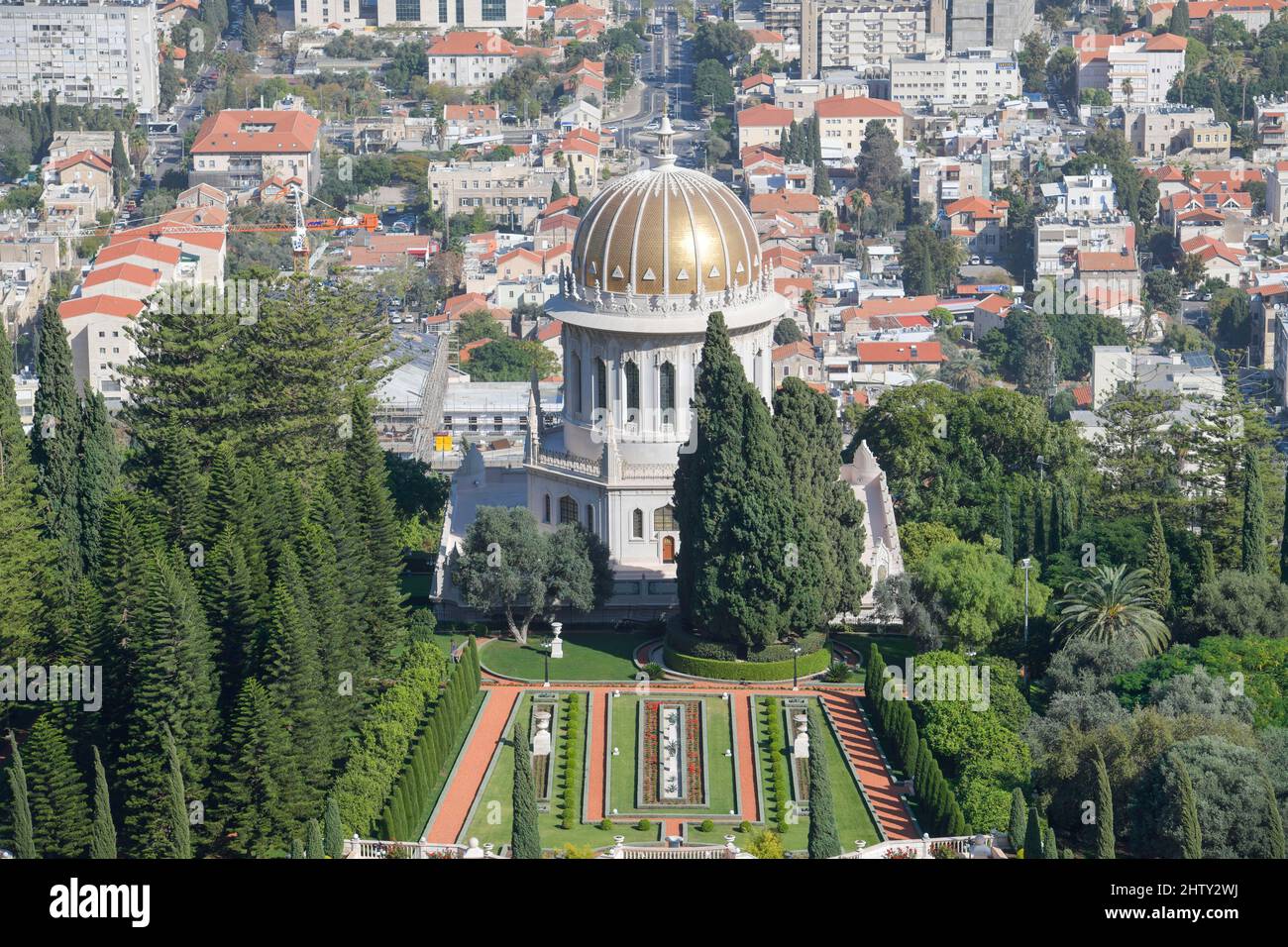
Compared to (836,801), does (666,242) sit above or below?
above

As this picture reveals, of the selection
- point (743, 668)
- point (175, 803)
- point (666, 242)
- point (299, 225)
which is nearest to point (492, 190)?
point (299, 225)

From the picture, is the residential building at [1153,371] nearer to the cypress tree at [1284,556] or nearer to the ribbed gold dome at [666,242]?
the cypress tree at [1284,556]

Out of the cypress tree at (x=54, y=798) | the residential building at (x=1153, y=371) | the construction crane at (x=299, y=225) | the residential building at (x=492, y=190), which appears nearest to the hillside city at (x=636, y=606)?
the cypress tree at (x=54, y=798)

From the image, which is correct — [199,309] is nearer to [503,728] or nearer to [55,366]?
[55,366]

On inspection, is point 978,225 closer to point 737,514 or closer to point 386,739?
point 737,514

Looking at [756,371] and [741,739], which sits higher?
[756,371]

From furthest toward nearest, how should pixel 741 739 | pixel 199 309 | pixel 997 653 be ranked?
pixel 199 309
pixel 997 653
pixel 741 739
